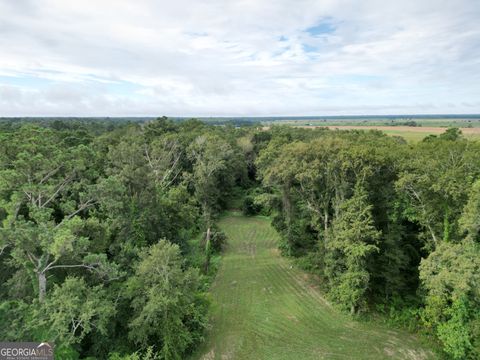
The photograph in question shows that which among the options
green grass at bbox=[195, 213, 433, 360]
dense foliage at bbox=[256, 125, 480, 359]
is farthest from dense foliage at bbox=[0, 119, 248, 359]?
dense foliage at bbox=[256, 125, 480, 359]

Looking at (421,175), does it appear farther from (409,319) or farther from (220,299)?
(220,299)

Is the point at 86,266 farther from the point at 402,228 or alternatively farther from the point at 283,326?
the point at 402,228

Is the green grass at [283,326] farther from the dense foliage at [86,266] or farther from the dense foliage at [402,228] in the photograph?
the dense foliage at [86,266]

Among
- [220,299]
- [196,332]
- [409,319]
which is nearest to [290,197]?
[220,299]
